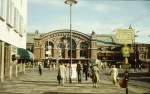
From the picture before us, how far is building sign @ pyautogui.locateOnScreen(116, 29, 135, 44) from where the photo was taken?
21625 mm

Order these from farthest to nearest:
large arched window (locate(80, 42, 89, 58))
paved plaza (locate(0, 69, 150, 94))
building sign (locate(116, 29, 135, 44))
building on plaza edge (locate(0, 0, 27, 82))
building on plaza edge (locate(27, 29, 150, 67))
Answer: large arched window (locate(80, 42, 89, 58)), building on plaza edge (locate(27, 29, 150, 67)), building on plaza edge (locate(0, 0, 27, 82)), paved plaza (locate(0, 69, 150, 94)), building sign (locate(116, 29, 135, 44))

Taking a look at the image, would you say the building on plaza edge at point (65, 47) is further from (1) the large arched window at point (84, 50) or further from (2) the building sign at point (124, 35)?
(2) the building sign at point (124, 35)

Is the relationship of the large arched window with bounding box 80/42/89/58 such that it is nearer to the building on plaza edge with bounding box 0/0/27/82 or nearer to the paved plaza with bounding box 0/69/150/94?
the building on plaza edge with bounding box 0/0/27/82

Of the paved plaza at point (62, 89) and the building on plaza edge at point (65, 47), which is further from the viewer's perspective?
the building on plaza edge at point (65, 47)

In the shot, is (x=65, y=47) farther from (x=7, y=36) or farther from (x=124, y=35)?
(x=124, y=35)

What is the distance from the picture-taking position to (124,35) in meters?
21.8

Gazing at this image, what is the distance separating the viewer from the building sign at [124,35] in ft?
70.9

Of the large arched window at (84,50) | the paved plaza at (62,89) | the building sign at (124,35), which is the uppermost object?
the large arched window at (84,50)

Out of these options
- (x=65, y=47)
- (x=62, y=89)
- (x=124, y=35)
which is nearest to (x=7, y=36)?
(x=62, y=89)

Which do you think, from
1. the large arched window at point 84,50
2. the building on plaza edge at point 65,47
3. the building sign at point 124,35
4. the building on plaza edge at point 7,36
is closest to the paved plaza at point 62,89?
the building on plaza edge at point 7,36

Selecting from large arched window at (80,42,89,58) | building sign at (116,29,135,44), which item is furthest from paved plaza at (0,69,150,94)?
large arched window at (80,42,89,58)

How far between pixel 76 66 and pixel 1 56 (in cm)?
762

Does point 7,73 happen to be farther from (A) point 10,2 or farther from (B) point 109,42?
(B) point 109,42

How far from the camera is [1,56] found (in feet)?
124
